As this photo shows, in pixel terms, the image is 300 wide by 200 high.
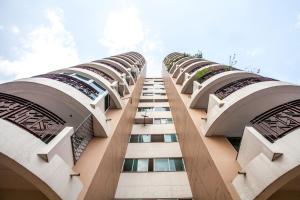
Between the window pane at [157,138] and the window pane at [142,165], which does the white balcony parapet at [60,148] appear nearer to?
the window pane at [142,165]

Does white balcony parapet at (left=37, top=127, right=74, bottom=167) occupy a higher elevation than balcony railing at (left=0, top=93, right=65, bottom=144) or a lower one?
lower

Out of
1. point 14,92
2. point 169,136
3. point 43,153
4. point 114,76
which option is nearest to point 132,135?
point 169,136

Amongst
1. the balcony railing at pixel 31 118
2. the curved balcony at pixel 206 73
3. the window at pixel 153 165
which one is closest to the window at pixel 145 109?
the curved balcony at pixel 206 73

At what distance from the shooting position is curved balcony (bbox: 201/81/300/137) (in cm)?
829

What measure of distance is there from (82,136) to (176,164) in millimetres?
6720

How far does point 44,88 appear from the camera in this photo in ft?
27.7

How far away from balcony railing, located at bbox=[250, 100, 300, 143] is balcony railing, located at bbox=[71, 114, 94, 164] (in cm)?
627

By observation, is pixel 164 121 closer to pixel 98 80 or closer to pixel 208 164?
pixel 98 80

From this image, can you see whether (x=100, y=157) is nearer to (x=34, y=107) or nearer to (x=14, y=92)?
(x=34, y=107)

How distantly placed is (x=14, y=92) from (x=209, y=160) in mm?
8106

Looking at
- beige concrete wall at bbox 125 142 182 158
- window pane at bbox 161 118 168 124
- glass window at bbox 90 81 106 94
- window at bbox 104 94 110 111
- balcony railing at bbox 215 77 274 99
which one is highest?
balcony railing at bbox 215 77 274 99

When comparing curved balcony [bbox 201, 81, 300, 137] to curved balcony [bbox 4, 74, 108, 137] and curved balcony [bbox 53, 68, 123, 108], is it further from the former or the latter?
curved balcony [bbox 53, 68, 123, 108]

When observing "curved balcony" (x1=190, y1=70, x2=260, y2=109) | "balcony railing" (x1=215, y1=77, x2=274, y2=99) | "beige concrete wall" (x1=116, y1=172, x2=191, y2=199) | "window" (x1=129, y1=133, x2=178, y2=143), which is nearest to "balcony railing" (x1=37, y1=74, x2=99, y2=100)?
"beige concrete wall" (x1=116, y1=172, x2=191, y2=199)

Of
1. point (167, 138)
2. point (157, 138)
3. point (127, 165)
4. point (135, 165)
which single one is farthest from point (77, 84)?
point (167, 138)
